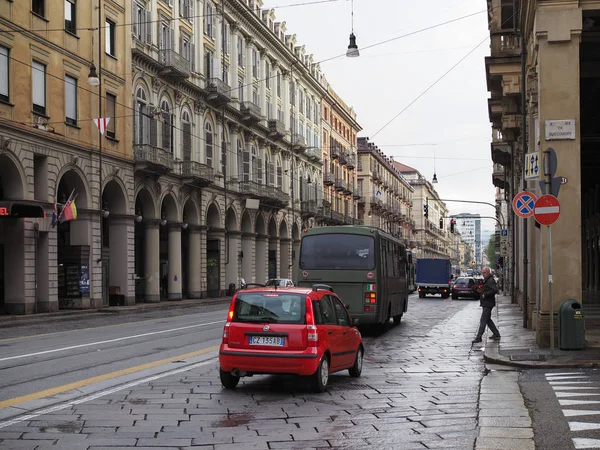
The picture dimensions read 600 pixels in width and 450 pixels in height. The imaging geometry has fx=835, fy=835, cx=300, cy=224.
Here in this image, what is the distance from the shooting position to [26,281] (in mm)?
32438

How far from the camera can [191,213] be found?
165 feet

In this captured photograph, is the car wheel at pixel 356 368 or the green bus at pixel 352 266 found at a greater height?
the green bus at pixel 352 266

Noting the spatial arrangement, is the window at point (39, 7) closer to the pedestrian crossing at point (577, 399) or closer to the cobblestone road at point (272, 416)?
the cobblestone road at point (272, 416)

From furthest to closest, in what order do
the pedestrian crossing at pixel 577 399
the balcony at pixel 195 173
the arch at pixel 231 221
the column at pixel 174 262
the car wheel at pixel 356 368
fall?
1. the arch at pixel 231 221
2. the balcony at pixel 195 173
3. the column at pixel 174 262
4. the car wheel at pixel 356 368
5. the pedestrian crossing at pixel 577 399

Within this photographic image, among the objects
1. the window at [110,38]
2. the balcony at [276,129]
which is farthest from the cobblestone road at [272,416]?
the balcony at [276,129]

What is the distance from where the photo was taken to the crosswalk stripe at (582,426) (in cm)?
832

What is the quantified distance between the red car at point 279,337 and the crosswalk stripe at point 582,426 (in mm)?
3617

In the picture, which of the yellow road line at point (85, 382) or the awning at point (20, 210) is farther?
the awning at point (20, 210)

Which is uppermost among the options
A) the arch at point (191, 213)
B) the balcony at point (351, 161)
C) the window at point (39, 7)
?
the window at point (39, 7)

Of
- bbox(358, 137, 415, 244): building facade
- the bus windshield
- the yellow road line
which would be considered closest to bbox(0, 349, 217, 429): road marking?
the yellow road line

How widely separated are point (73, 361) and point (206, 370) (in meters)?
2.83

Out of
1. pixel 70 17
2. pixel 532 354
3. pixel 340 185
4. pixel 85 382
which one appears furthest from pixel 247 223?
pixel 85 382

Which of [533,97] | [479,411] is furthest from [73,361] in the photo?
[533,97]

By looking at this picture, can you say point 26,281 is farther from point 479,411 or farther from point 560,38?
point 479,411
